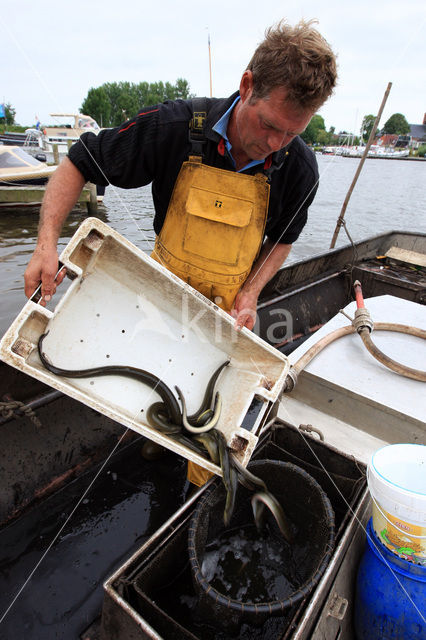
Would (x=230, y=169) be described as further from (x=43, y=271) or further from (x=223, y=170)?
(x=43, y=271)

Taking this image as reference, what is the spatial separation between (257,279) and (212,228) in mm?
510

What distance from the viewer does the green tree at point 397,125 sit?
66.6m

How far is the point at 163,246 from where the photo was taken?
7.57 feet

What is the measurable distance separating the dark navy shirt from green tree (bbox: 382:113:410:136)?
7529 cm

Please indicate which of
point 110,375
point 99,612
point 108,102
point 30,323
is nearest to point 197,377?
point 110,375

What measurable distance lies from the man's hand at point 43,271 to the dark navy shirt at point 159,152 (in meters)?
0.55

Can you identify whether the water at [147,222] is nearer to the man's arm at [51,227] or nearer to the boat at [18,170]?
the boat at [18,170]

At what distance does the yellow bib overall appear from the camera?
207cm

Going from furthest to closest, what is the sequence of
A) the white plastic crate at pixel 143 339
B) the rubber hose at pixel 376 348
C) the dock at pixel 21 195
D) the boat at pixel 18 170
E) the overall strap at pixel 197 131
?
1. the boat at pixel 18 170
2. the dock at pixel 21 195
3. the rubber hose at pixel 376 348
4. the overall strap at pixel 197 131
5. the white plastic crate at pixel 143 339

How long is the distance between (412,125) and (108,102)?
2708 inches

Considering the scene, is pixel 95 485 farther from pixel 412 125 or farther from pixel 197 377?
pixel 412 125

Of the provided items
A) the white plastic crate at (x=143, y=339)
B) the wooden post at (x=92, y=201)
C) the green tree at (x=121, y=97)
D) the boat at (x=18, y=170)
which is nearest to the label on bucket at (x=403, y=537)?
the white plastic crate at (x=143, y=339)

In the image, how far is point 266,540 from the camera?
6.58 feet

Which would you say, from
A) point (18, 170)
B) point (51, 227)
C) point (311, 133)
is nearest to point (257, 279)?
point (51, 227)
